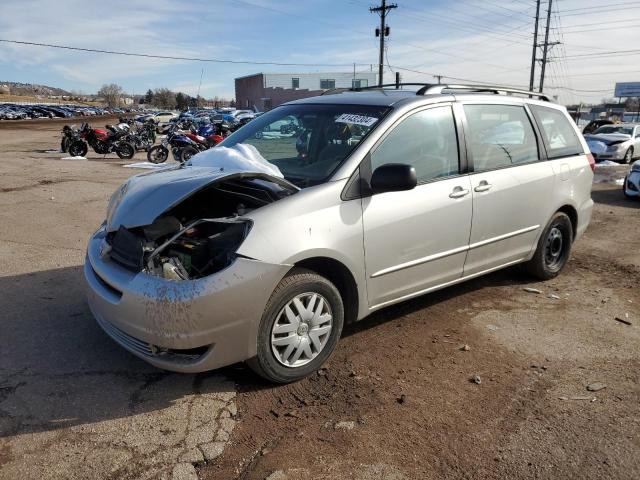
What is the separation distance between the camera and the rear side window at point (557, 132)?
4875 mm

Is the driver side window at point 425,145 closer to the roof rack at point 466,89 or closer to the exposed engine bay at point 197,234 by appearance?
the roof rack at point 466,89

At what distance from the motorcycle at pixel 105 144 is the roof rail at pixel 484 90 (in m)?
14.9

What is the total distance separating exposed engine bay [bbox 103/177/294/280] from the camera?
2934 mm

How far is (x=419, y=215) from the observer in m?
3.67

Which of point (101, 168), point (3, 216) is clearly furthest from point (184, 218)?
point (101, 168)

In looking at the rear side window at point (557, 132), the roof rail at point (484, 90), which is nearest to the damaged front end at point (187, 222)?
the roof rail at point (484, 90)

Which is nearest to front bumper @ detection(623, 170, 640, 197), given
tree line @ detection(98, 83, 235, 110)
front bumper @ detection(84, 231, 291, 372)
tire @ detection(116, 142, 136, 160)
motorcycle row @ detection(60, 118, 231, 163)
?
front bumper @ detection(84, 231, 291, 372)

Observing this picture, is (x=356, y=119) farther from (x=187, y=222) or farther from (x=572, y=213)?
(x=572, y=213)

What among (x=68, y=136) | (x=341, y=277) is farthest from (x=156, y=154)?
(x=341, y=277)

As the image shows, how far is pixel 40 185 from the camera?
1066 cm

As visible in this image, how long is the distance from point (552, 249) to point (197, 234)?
3.69 m

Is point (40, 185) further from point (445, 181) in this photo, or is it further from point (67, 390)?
point (445, 181)

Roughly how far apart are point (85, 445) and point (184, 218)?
1.47 m

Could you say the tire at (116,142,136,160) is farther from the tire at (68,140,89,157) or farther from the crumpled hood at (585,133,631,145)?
the crumpled hood at (585,133,631,145)
